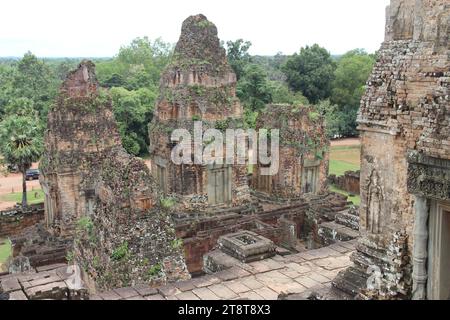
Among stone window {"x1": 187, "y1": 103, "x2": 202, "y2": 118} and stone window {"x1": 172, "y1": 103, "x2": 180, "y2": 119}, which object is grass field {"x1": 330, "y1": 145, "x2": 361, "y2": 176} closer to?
stone window {"x1": 187, "y1": 103, "x2": 202, "y2": 118}

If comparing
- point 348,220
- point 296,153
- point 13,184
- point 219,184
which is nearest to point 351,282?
point 348,220

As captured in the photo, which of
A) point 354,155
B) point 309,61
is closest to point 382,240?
point 354,155

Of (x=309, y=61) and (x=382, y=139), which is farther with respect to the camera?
(x=309, y=61)

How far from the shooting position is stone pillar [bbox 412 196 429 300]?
755 cm

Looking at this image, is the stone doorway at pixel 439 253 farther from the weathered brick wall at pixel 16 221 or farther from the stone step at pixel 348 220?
the weathered brick wall at pixel 16 221

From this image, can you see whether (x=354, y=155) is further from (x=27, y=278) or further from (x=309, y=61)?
(x=27, y=278)

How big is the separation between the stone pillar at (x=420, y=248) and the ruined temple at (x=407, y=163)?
14 millimetres

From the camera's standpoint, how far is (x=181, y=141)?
60.3 ft

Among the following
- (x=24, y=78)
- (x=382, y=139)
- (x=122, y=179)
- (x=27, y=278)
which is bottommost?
(x=27, y=278)

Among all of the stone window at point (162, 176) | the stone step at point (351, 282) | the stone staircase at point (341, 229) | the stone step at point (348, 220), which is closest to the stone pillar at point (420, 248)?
the stone step at point (351, 282)

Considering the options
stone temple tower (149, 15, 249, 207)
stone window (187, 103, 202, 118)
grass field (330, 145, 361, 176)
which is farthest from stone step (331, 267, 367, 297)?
grass field (330, 145, 361, 176)

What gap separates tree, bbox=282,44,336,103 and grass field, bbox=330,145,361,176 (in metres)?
6.74

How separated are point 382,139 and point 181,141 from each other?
35.3 feet

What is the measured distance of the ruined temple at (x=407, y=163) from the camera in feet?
24.2
